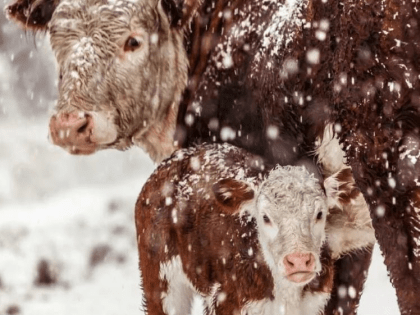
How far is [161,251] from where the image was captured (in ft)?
15.5

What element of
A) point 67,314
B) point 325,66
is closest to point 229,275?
point 325,66

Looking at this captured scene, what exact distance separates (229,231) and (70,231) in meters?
5.97

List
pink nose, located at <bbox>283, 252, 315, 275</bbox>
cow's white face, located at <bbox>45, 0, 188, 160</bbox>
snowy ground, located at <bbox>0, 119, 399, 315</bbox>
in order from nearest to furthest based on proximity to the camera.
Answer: pink nose, located at <bbox>283, 252, 315, 275</bbox> < cow's white face, located at <bbox>45, 0, 188, 160</bbox> < snowy ground, located at <bbox>0, 119, 399, 315</bbox>

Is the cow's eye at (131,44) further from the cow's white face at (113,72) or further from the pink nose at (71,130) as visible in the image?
the pink nose at (71,130)

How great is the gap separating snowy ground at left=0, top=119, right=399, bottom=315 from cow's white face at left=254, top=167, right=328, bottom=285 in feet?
10.1

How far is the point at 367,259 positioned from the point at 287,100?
→ 3.54 ft

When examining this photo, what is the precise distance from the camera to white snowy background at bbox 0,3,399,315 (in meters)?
9.05

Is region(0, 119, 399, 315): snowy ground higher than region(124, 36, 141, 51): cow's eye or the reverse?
higher

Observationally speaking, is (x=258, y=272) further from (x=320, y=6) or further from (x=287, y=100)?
(x=320, y=6)

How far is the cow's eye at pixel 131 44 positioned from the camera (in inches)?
185

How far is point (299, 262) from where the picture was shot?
409 cm

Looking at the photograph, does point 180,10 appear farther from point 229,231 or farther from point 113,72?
point 229,231

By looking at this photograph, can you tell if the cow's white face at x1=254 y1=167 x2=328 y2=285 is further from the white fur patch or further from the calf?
the white fur patch

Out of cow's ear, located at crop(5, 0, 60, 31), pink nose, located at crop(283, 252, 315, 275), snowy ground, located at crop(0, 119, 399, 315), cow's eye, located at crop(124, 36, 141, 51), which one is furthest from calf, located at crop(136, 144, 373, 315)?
snowy ground, located at crop(0, 119, 399, 315)
